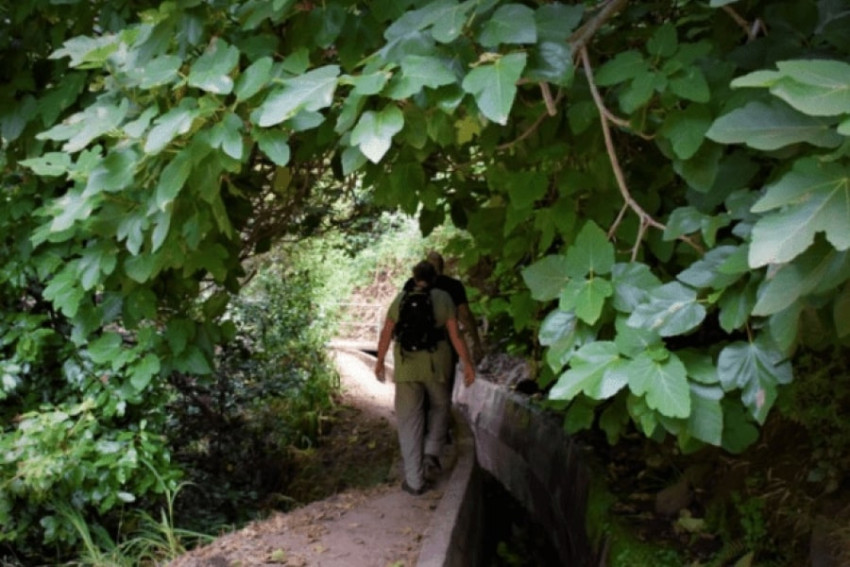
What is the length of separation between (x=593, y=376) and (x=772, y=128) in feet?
3.17

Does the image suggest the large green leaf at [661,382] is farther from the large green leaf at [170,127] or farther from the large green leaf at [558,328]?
the large green leaf at [170,127]

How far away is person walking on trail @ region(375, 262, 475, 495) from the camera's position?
23.2ft

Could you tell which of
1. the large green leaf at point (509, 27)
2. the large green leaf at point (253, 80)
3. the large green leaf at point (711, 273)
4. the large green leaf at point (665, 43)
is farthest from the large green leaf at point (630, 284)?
the large green leaf at point (253, 80)

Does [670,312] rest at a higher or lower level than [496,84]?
lower

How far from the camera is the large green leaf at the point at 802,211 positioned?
214cm

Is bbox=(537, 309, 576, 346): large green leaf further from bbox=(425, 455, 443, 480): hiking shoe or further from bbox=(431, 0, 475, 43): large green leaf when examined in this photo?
bbox=(425, 455, 443, 480): hiking shoe

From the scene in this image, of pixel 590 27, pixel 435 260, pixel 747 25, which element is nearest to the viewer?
pixel 590 27

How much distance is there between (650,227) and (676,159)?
0.77 metres

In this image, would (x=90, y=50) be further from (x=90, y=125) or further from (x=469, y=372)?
(x=469, y=372)

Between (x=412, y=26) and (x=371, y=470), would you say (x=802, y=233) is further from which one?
(x=371, y=470)

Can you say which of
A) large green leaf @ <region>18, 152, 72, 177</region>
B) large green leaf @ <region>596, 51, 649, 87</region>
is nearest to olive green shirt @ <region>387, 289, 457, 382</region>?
large green leaf @ <region>18, 152, 72, 177</region>

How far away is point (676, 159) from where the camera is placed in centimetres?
321

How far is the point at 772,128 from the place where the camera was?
2314 mm

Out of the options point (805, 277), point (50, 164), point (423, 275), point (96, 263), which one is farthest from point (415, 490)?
point (805, 277)
